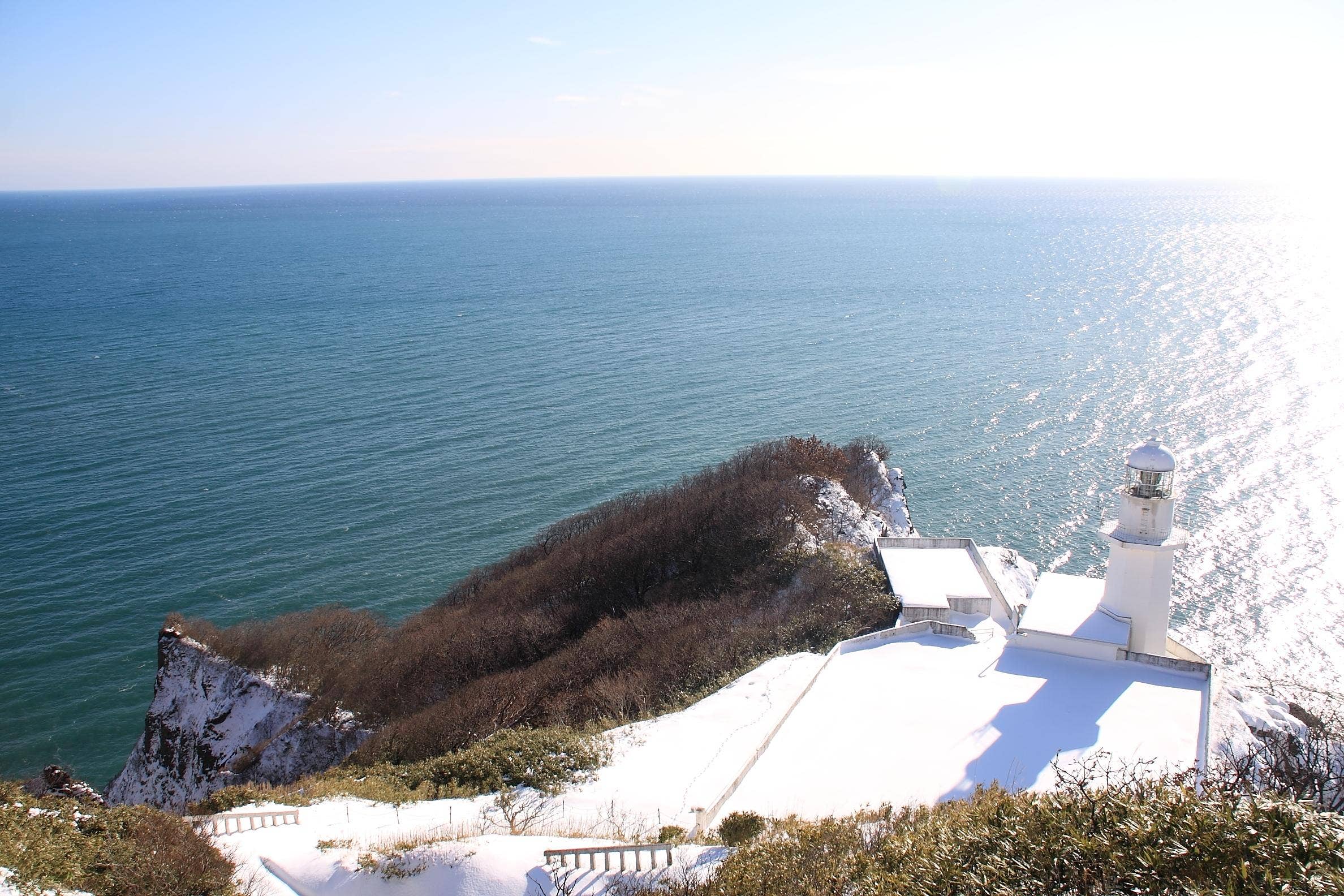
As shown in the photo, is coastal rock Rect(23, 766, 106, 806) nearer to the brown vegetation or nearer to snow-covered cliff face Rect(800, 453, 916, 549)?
the brown vegetation

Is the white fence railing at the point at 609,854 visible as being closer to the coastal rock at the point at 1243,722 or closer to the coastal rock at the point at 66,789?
the coastal rock at the point at 66,789

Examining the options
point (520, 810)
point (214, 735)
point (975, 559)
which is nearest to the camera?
point (520, 810)

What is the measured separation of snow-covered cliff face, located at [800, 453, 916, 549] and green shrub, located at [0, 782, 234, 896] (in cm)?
2228

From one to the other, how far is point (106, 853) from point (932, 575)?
22.9 meters

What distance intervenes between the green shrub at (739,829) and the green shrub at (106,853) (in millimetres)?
7830

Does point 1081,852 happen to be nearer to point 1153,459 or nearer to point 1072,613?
point 1153,459

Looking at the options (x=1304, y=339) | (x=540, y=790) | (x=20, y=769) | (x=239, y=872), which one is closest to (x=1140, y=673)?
(x=540, y=790)

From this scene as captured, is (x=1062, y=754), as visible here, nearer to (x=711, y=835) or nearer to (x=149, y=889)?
(x=711, y=835)

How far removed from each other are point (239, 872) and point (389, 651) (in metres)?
18.4

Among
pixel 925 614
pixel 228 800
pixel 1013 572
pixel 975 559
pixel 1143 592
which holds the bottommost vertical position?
pixel 1013 572

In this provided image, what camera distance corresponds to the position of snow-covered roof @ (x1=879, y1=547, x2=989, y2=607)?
26203 millimetres

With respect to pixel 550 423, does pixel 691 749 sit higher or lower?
lower

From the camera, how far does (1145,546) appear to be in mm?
21797

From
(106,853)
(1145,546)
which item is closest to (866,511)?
(1145,546)
